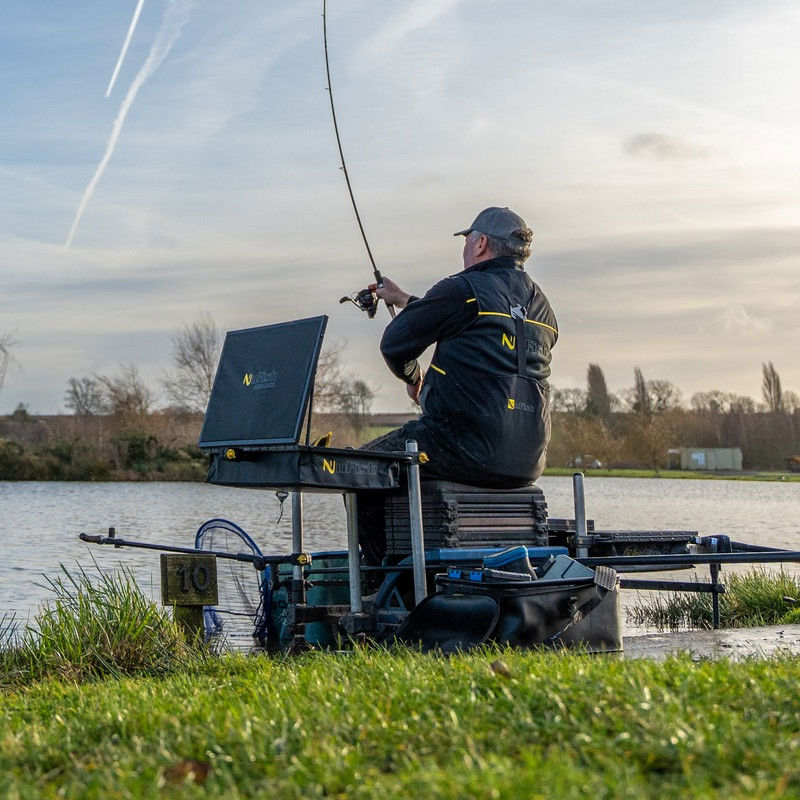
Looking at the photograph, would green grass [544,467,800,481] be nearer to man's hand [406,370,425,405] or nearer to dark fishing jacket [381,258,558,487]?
man's hand [406,370,425,405]

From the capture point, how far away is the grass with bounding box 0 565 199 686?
6.15m

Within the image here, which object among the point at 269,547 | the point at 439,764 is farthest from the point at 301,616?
the point at 269,547

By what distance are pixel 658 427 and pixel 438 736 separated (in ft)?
218

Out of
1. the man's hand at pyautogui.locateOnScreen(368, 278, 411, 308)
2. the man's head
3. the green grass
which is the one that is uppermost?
the man's head

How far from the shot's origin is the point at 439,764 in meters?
3.06

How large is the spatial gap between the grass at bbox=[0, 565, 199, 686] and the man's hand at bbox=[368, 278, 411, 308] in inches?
86.8

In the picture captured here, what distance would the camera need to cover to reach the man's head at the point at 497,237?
6.41 meters

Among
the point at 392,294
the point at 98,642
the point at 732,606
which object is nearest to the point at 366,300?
the point at 392,294

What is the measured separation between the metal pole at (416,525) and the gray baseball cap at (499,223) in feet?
4.44

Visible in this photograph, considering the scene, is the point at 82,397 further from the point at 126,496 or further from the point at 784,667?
the point at 784,667

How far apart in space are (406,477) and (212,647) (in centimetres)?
191

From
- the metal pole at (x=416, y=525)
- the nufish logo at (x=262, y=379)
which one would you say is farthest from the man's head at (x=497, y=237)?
the nufish logo at (x=262, y=379)

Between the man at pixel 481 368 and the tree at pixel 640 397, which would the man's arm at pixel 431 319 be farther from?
the tree at pixel 640 397

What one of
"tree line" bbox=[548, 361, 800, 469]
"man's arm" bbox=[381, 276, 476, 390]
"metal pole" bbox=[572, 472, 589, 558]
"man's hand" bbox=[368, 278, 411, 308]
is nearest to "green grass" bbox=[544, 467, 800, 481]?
"tree line" bbox=[548, 361, 800, 469]
